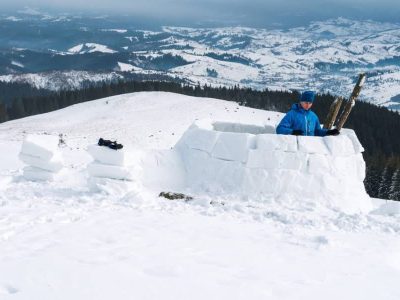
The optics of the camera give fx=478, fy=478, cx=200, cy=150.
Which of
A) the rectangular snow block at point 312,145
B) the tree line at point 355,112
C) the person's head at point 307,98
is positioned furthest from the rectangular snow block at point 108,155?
the tree line at point 355,112

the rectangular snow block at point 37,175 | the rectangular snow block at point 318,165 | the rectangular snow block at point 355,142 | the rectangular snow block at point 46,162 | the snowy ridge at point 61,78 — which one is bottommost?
the snowy ridge at point 61,78

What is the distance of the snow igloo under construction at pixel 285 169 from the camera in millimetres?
9609

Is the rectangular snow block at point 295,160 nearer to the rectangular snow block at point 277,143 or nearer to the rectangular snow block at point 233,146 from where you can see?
the rectangular snow block at point 277,143

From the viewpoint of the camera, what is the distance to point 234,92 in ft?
252

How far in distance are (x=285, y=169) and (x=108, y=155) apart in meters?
3.59

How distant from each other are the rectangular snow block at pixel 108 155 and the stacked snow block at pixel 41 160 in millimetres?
1193

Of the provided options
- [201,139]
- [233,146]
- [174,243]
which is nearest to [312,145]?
[233,146]

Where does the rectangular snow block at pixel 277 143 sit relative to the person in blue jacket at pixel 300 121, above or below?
below

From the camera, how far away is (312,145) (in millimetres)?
9852

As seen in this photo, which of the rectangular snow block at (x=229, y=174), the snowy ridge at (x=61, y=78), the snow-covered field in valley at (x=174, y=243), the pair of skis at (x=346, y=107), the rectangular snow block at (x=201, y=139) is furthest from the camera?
the snowy ridge at (x=61, y=78)

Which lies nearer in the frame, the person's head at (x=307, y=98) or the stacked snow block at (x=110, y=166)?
the stacked snow block at (x=110, y=166)

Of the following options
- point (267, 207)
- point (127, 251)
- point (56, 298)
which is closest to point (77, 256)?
point (127, 251)

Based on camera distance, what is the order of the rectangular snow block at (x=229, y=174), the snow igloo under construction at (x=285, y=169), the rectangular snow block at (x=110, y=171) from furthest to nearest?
the rectangular snow block at (x=229, y=174) → the snow igloo under construction at (x=285, y=169) → the rectangular snow block at (x=110, y=171)

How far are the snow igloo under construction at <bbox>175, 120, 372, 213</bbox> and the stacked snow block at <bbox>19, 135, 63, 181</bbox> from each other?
9.63 feet
